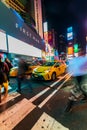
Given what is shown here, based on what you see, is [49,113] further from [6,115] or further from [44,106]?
[6,115]

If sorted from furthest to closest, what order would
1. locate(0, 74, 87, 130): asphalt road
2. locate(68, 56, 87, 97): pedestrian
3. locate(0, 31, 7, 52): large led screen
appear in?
1. locate(0, 31, 7, 52): large led screen
2. locate(68, 56, 87, 97): pedestrian
3. locate(0, 74, 87, 130): asphalt road

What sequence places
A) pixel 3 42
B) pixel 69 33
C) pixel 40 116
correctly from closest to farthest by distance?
pixel 40 116
pixel 3 42
pixel 69 33

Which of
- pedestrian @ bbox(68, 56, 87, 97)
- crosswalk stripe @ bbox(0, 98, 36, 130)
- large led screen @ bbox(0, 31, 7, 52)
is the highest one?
large led screen @ bbox(0, 31, 7, 52)

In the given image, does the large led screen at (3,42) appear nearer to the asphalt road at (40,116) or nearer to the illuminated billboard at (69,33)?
the asphalt road at (40,116)

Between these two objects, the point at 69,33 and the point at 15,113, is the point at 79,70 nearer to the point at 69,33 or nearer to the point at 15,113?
the point at 15,113

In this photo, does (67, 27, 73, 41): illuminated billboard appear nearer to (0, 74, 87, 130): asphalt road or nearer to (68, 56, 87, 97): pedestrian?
(0, 74, 87, 130): asphalt road

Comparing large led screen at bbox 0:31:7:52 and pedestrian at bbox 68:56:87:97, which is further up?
large led screen at bbox 0:31:7:52

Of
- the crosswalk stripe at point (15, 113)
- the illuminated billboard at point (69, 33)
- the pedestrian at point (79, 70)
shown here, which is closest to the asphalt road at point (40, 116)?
the crosswalk stripe at point (15, 113)

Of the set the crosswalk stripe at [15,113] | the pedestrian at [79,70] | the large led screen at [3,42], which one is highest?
the large led screen at [3,42]

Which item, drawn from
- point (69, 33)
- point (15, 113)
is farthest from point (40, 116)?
point (69, 33)

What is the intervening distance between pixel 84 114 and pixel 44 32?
76284 mm

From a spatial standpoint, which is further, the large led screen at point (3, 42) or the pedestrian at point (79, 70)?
the large led screen at point (3, 42)

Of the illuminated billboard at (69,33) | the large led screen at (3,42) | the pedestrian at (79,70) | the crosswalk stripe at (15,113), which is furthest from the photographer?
the illuminated billboard at (69,33)

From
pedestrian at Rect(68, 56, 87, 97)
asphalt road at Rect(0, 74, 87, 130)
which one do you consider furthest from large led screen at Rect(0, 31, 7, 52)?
pedestrian at Rect(68, 56, 87, 97)
